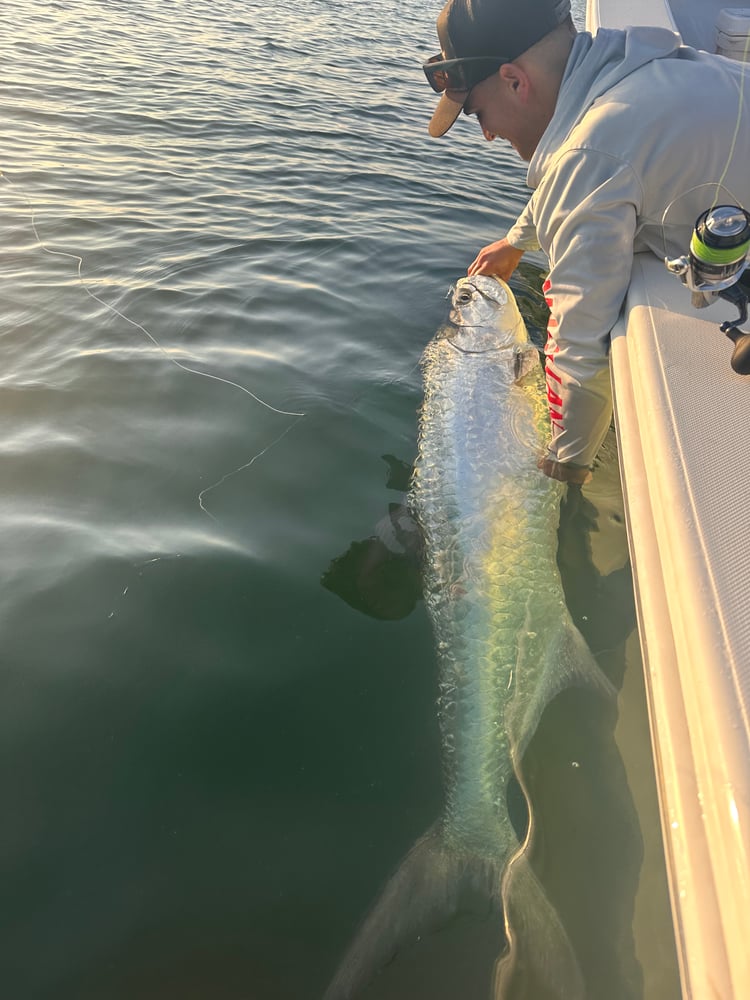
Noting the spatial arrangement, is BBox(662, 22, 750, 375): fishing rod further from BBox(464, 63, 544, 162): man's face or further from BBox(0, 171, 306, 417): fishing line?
BBox(0, 171, 306, 417): fishing line

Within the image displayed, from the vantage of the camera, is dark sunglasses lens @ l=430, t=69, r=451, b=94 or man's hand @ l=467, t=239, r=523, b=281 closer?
dark sunglasses lens @ l=430, t=69, r=451, b=94

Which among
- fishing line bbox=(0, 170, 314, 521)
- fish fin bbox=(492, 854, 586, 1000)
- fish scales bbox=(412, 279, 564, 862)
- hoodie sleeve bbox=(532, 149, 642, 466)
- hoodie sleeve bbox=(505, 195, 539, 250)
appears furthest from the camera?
hoodie sleeve bbox=(505, 195, 539, 250)

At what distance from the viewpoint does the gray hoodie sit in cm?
275

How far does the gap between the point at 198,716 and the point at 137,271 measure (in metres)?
4.76

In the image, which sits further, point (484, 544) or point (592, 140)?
point (484, 544)

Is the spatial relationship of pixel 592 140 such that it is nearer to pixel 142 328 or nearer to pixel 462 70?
pixel 462 70

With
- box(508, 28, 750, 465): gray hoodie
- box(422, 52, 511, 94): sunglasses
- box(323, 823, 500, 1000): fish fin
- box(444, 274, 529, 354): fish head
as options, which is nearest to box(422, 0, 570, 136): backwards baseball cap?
box(422, 52, 511, 94): sunglasses

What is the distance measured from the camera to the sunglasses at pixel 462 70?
334 centimetres

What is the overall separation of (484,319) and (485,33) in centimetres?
200

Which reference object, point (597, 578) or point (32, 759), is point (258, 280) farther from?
point (32, 759)

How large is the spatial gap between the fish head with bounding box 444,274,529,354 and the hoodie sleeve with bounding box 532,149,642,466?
1541mm

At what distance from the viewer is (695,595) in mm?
1604

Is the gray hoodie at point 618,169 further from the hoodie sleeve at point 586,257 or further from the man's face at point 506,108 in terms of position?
the man's face at point 506,108

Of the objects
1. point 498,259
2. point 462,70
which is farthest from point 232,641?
point 498,259
